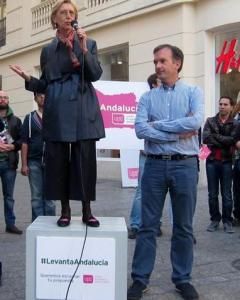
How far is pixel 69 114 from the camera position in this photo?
4398mm

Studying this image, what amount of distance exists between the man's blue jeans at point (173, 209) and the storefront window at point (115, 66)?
378 inches

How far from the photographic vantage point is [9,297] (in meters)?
4.90

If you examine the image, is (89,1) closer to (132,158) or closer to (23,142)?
(132,158)

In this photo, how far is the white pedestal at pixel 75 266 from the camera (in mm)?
4301

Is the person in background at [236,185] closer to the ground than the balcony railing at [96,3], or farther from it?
closer to the ground

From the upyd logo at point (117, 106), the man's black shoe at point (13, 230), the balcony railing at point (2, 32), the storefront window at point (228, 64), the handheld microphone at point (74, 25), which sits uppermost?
the balcony railing at point (2, 32)

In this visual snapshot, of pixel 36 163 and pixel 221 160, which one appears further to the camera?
pixel 221 160

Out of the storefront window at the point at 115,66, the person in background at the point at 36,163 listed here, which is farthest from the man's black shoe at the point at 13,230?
the storefront window at the point at 115,66

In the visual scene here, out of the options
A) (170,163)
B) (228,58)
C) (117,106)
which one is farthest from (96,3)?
(170,163)

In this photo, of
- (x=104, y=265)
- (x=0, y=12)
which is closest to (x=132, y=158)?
(x=104, y=265)

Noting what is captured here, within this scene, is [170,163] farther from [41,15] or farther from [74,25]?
[41,15]

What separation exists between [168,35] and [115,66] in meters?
2.77

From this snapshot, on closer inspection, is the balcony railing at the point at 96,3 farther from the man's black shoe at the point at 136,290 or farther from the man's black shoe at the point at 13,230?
the man's black shoe at the point at 136,290

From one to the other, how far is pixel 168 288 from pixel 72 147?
169 cm
